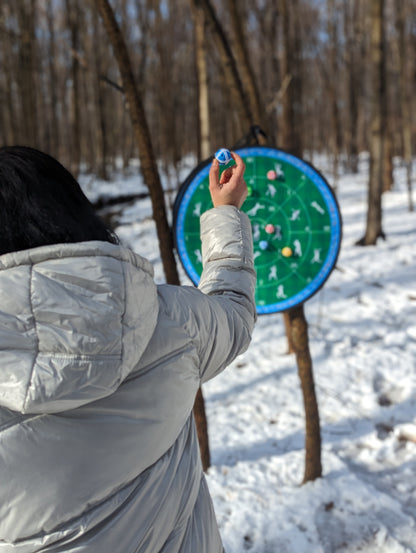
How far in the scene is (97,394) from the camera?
780 millimetres

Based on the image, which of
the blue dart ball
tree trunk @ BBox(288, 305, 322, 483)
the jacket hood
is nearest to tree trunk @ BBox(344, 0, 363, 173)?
tree trunk @ BBox(288, 305, 322, 483)

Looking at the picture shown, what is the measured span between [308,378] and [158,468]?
5.67 feet

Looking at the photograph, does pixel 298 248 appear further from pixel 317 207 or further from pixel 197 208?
pixel 197 208

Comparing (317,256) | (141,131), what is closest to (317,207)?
(317,256)

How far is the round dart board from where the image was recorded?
1930 millimetres

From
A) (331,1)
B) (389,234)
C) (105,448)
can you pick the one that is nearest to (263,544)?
(105,448)

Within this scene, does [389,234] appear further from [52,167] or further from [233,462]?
[52,167]

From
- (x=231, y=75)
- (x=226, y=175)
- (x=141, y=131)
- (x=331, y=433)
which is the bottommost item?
(x=331, y=433)

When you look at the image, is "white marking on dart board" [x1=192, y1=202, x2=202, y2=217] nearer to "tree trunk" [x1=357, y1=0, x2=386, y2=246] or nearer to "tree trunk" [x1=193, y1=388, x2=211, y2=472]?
"tree trunk" [x1=193, y1=388, x2=211, y2=472]

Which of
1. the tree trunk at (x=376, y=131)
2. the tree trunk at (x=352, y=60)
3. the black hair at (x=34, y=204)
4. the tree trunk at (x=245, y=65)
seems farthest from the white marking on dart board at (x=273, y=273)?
the tree trunk at (x=352, y=60)

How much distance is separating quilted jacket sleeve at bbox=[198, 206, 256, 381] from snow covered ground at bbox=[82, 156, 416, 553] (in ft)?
5.36

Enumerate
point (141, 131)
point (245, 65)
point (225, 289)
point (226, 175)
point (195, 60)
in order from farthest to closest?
point (195, 60) < point (245, 65) < point (141, 131) < point (226, 175) < point (225, 289)

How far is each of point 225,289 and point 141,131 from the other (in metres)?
1.39

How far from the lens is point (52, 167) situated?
86 centimetres
